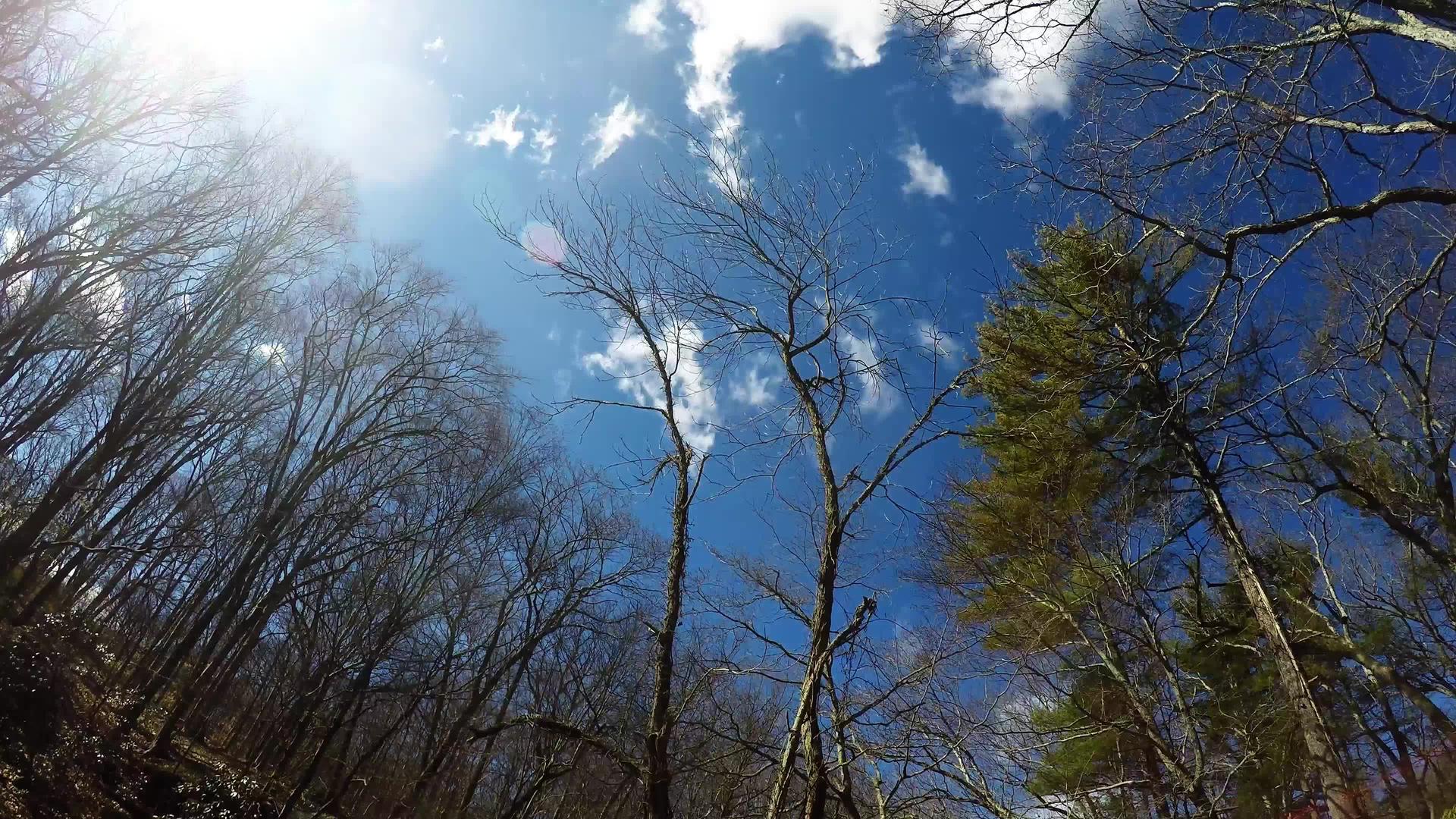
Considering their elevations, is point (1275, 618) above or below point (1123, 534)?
below

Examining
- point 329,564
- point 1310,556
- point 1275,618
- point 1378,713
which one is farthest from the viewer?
point 329,564

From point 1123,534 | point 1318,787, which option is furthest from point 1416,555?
point 1123,534

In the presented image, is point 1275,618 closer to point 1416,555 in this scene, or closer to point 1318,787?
point 1318,787

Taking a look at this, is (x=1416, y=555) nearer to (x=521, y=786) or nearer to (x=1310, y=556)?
(x=1310, y=556)

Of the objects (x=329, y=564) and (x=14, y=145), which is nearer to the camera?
(x=14, y=145)

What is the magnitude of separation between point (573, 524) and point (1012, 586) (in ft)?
36.4

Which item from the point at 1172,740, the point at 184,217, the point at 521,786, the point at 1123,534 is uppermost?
the point at 184,217

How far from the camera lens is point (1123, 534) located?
23.5 ft

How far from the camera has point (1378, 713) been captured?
27.3 feet

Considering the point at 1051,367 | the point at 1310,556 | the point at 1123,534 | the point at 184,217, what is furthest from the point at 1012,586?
the point at 184,217

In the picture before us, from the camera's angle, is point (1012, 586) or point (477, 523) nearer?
point (1012, 586)

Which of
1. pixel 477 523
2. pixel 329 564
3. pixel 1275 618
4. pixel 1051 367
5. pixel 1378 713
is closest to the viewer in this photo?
pixel 1275 618

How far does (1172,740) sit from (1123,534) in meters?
2.13

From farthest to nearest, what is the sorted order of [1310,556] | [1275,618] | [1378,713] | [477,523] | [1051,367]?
[477,523] → [1310,556] → [1378,713] → [1051,367] → [1275,618]
